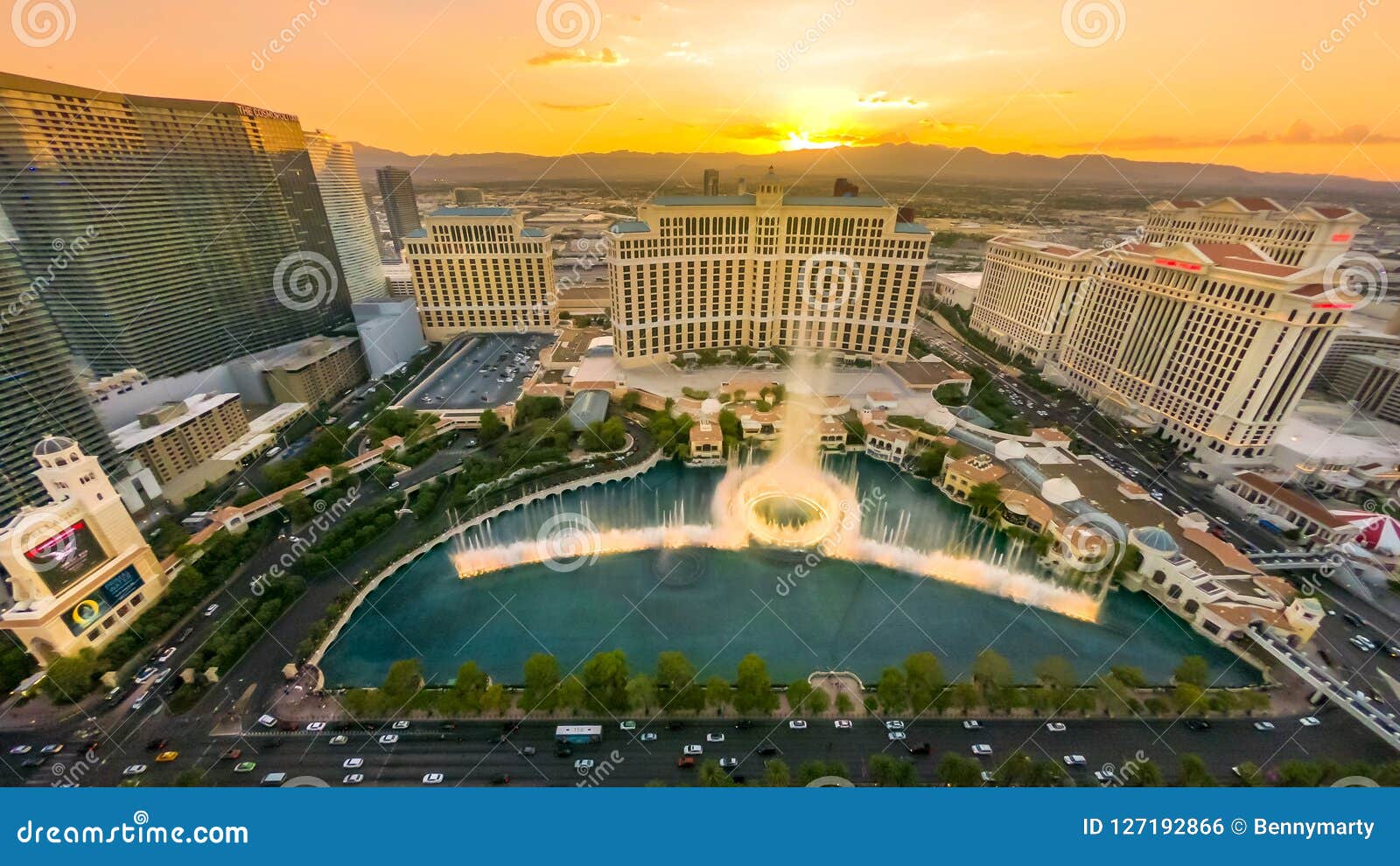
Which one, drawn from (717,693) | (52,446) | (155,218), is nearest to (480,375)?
(155,218)

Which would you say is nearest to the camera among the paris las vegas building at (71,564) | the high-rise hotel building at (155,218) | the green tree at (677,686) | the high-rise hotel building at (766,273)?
the green tree at (677,686)

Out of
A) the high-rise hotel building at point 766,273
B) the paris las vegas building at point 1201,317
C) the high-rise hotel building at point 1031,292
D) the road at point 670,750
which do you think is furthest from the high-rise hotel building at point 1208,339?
the road at point 670,750

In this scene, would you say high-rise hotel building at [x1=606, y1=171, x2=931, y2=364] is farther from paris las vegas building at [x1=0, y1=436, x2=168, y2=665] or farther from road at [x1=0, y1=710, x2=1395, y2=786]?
road at [x1=0, y1=710, x2=1395, y2=786]

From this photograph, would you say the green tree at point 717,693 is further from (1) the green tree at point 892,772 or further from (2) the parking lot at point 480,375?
(2) the parking lot at point 480,375

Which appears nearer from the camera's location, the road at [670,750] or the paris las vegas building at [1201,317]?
the road at [670,750]

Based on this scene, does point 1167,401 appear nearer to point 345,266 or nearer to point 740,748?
point 740,748

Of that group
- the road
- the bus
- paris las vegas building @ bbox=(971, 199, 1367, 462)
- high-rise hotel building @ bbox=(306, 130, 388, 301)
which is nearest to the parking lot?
high-rise hotel building @ bbox=(306, 130, 388, 301)

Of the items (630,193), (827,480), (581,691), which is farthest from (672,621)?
(630,193)
